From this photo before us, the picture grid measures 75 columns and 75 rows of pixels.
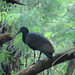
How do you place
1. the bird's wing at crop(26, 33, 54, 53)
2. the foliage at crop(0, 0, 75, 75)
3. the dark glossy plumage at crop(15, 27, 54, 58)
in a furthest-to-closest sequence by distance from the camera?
the foliage at crop(0, 0, 75, 75), the bird's wing at crop(26, 33, 54, 53), the dark glossy plumage at crop(15, 27, 54, 58)

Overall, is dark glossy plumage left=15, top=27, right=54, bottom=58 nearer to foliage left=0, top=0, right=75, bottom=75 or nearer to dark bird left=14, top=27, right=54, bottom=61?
dark bird left=14, top=27, right=54, bottom=61

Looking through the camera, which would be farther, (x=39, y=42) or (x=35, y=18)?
(x=35, y=18)

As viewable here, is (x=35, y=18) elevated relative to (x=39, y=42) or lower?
elevated

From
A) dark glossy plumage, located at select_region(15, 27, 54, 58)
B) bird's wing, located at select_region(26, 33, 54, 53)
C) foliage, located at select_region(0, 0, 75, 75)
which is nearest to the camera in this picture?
dark glossy plumage, located at select_region(15, 27, 54, 58)

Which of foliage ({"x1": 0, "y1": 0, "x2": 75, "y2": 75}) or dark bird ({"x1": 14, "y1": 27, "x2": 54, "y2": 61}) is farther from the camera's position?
foliage ({"x1": 0, "y1": 0, "x2": 75, "y2": 75})

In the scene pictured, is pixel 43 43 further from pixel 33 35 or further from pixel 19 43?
pixel 19 43

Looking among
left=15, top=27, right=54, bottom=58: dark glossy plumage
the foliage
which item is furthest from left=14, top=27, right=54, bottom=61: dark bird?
the foliage

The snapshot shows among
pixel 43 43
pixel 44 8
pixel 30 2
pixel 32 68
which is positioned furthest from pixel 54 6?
pixel 32 68

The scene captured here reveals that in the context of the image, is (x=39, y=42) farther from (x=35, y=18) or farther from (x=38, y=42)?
(x=35, y=18)

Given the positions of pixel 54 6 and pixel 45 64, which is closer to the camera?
pixel 45 64

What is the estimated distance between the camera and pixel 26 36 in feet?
16.5

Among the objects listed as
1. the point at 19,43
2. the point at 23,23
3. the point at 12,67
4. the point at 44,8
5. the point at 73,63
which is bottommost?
the point at 12,67

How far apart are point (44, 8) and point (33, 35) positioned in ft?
9.53

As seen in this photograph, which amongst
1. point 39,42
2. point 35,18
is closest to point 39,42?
point 39,42
